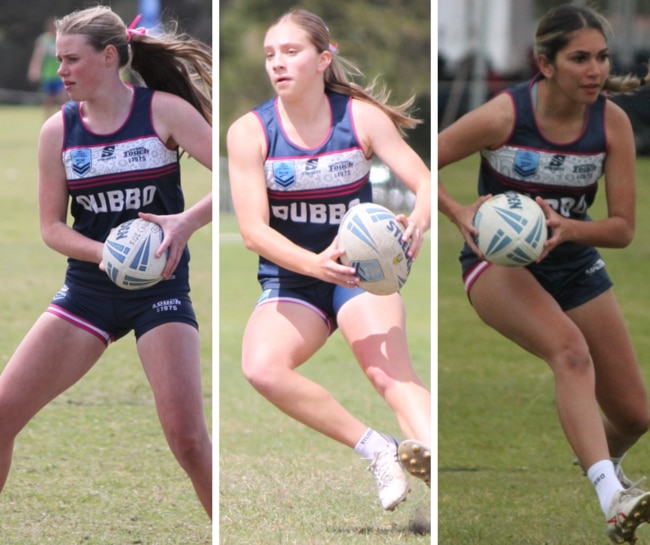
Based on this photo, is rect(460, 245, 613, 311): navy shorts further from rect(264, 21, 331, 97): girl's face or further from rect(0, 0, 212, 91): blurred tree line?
rect(0, 0, 212, 91): blurred tree line

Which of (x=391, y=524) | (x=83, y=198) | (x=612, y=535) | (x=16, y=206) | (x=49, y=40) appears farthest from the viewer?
(x=49, y=40)

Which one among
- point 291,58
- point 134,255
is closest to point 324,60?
point 291,58

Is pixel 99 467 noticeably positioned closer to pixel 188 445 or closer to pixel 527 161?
pixel 188 445

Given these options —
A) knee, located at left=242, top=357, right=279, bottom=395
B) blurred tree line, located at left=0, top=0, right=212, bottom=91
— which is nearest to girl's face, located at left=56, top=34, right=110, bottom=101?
knee, located at left=242, top=357, right=279, bottom=395

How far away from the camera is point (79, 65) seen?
12.9ft

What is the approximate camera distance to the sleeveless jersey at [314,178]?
4074 mm

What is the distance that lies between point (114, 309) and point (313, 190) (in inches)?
29.0

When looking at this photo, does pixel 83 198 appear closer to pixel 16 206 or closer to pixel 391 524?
pixel 391 524

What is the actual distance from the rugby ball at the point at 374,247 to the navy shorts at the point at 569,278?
56 cm

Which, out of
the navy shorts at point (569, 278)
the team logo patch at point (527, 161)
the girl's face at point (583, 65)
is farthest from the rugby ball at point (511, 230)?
the girl's face at point (583, 65)

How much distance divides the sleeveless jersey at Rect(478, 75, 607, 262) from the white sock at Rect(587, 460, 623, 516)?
0.86m

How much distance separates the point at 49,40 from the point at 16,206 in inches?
314

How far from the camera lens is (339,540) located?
421 centimetres

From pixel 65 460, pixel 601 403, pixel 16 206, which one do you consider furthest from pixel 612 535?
pixel 16 206
